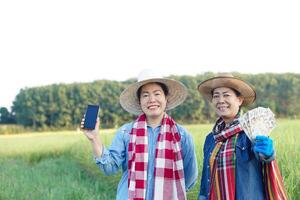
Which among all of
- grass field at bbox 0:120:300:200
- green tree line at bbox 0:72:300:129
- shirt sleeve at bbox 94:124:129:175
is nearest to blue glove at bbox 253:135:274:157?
shirt sleeve at bbox 94:124:129:175

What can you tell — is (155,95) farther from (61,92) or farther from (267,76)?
(61,92)

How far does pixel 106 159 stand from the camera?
288 centimetres

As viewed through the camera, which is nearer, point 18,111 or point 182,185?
point 182,185

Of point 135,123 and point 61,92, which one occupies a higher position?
point 61,92

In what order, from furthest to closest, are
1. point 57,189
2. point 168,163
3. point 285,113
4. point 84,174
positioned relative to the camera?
1. point 285,113
2. point 84,174
3. point 57,189
4. point 168,163

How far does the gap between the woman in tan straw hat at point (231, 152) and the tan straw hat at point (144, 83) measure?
177 mm

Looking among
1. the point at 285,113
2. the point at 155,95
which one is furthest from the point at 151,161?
the point at 285,113

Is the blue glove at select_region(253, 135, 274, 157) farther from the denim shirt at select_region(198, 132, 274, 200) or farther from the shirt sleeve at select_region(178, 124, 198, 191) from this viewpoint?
the shirt sleeve at select_region(178, 124, 198, 191)

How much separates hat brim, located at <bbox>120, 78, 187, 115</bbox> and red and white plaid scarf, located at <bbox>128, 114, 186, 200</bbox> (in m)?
0.25

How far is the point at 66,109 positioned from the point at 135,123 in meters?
48.6

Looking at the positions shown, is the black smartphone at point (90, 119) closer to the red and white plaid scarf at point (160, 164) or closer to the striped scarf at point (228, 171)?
the red and white plaid scarf at point (160, 164)

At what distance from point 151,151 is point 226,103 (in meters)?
0.53

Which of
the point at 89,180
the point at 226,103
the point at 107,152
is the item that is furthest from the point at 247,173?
the point at 89,180

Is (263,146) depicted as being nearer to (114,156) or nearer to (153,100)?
(153,100)
